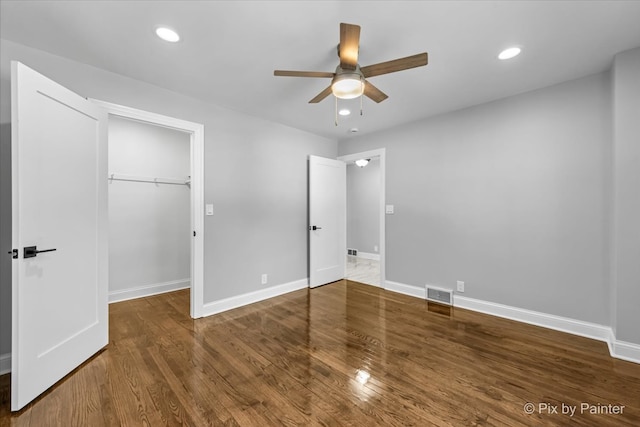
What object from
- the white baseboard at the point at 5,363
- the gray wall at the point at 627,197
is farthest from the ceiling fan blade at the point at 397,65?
the white baseboard at the point at 5,363

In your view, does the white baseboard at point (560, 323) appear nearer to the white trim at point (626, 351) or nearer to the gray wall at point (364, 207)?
the white trim at point (626, 351)

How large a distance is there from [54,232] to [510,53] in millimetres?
3921

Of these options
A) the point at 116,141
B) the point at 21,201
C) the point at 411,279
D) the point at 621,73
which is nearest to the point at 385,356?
the point at 411,279

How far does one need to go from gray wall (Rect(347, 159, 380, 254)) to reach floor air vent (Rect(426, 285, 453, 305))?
303cm

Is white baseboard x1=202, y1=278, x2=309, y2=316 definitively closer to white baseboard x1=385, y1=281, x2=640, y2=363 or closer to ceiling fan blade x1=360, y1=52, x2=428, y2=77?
white baseboard x1=385, y1=281, x2=640, y2=363

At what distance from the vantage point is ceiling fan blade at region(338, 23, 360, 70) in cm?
160

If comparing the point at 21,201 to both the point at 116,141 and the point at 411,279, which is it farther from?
the point at 411,279

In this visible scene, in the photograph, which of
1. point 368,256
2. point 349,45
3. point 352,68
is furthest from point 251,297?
point 368,256

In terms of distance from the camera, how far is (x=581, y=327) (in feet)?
8.78

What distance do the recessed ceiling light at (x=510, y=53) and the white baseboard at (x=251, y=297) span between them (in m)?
3.72

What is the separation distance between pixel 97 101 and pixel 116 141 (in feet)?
5.25

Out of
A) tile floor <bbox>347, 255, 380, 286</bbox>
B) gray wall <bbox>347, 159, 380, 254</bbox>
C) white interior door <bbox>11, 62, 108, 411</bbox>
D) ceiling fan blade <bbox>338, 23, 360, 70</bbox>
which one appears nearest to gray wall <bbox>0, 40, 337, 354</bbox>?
white interior door <bbox>11, 62, 108, 411</bbox>

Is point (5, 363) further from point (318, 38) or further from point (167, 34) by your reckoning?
point (318, 38)

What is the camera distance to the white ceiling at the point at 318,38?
1.75m
